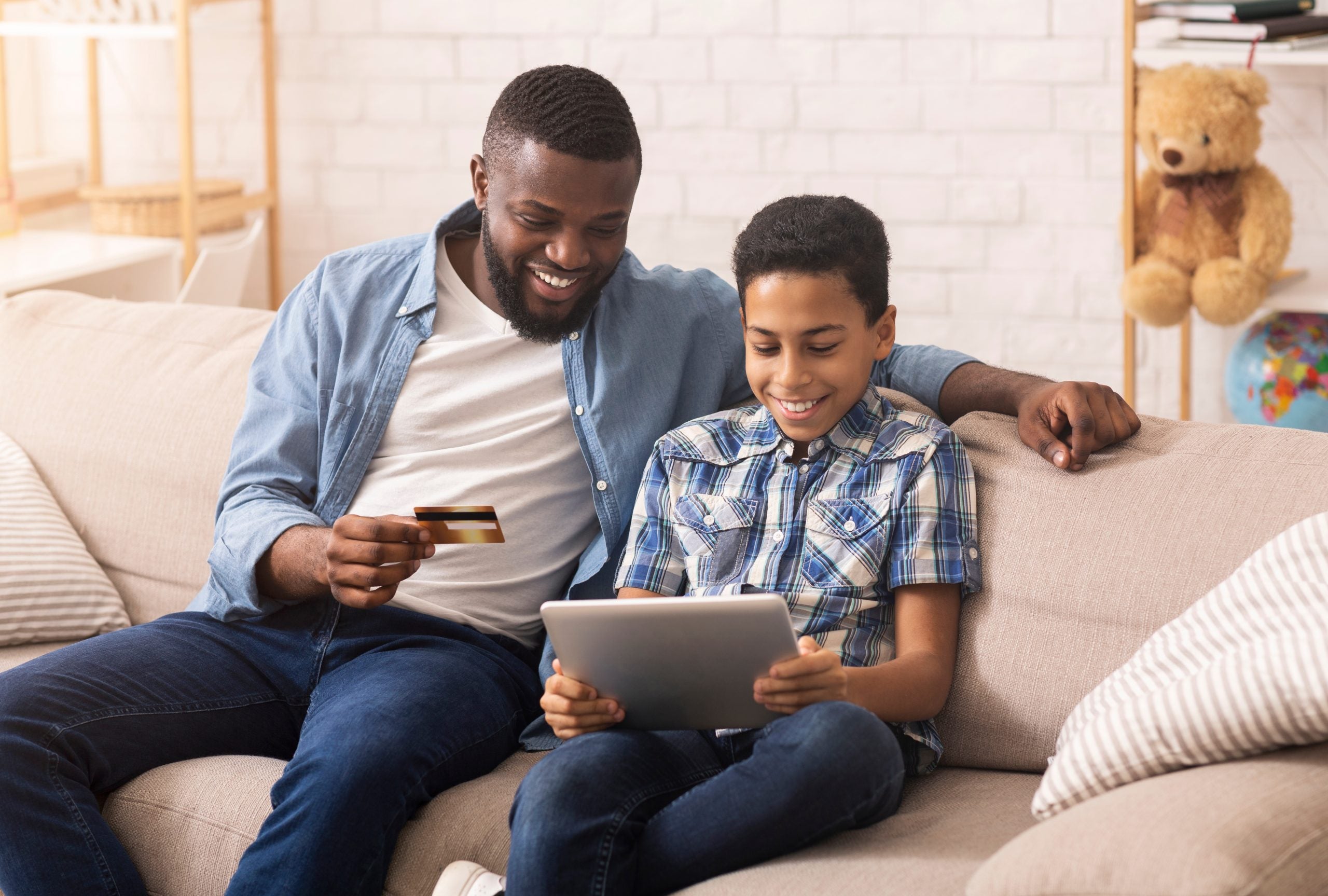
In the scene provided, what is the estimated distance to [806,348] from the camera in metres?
Result: 1.57

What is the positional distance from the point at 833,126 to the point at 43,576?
1.95m

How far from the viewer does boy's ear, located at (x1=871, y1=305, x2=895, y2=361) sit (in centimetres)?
164

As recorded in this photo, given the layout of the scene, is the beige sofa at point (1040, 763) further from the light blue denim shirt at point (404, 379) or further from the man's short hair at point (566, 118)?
the man's short hair at point (566, 118)

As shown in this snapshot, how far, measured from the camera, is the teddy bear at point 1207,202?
8.41 ft

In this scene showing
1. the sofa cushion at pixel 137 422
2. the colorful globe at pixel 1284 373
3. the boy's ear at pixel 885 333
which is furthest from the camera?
the colorful globe at pixel 1284 373

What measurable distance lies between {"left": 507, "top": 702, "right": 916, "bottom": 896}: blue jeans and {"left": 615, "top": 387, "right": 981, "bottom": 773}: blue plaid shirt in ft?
0.65

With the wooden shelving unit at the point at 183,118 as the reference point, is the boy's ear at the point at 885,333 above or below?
below

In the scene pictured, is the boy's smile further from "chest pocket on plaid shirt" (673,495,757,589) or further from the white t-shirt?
the white t-shirt

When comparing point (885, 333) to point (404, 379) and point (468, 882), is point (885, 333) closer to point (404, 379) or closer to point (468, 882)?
point (404, 379)

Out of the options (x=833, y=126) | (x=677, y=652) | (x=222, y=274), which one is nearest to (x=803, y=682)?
(x=677, y=652)

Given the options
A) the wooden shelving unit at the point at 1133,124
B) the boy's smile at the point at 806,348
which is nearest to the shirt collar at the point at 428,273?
the boy's smile at the point at 806,348

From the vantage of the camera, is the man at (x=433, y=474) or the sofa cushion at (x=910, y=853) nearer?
the sofa cushion at (x=910, y=853)

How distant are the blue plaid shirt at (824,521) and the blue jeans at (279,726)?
237 millimetres

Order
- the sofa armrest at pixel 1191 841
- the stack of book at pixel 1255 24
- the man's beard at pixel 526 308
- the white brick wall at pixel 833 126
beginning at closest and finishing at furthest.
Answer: the sofa armrest at pixel 1191 841
the man's beard at pixel 526 308
the stack of book at pixel 1255 24
the white brick wall at pixel 833 126
